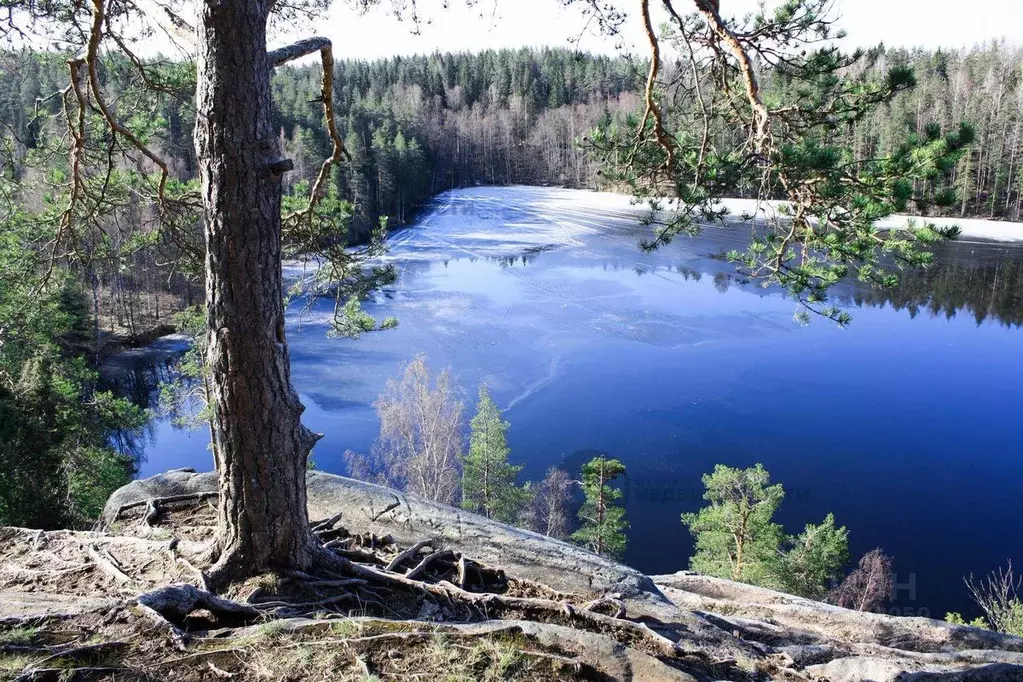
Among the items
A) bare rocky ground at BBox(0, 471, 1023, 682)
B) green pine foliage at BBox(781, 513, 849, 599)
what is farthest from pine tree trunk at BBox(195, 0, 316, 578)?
green pine foliage at BBox(781, 513, 849, 599)

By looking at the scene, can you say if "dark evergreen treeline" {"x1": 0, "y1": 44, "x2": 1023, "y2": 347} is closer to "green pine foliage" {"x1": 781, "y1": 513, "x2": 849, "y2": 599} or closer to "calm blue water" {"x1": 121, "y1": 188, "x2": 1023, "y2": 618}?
"calm blue water" {"x1": 121, "y1": 188, "x2": 1023, "y2": 618}

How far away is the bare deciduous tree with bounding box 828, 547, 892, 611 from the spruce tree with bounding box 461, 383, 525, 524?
20.1 ft

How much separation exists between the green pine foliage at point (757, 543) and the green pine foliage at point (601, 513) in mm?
1402

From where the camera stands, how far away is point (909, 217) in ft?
13.9

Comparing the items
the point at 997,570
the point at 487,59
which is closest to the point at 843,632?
the point at 997,570

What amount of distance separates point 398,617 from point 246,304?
155 cm

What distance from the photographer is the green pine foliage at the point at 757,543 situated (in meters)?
12.1

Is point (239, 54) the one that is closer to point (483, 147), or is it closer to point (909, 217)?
point (909, 217)

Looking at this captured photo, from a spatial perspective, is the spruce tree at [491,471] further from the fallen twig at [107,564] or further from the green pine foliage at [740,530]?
the fallen twig at [107,564]

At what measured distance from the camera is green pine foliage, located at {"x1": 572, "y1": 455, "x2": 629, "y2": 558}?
12984 mm

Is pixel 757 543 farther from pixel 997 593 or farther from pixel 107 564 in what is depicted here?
pixel 107 564

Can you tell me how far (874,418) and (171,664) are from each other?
18187 millimetres

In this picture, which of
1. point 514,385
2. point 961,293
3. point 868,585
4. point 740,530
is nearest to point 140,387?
point 514,385

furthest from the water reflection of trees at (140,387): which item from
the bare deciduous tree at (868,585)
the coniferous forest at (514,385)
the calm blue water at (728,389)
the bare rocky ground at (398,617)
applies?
the bare deciduous tree at (868,585)
